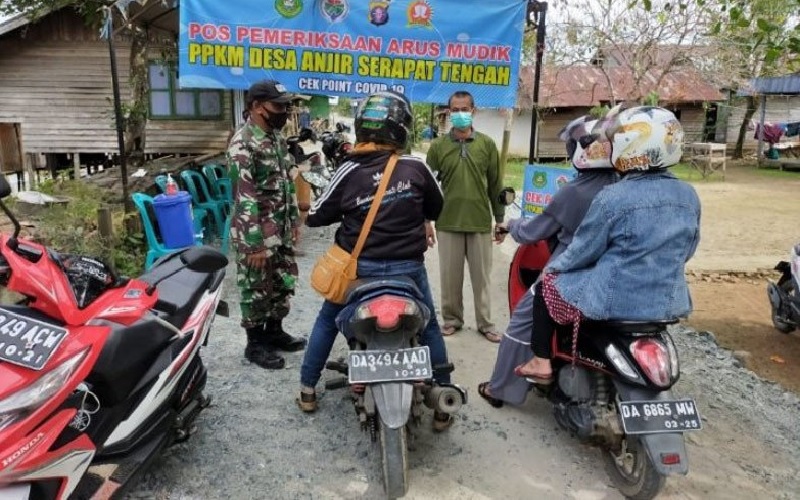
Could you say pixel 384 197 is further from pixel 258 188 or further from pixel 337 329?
pixel 258 188

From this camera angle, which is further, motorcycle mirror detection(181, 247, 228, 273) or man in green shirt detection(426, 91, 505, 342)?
man in green shirt detection(426, 91, 505, 342)

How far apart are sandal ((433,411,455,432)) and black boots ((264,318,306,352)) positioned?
1372 millimetres

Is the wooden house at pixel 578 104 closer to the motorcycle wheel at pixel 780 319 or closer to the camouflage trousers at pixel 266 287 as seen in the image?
the motorcycle wheel at pixel 780 319

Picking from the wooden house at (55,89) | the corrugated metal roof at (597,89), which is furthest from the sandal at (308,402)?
the corrugated metal roof at (597,89)

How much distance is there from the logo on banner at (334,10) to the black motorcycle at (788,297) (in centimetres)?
424

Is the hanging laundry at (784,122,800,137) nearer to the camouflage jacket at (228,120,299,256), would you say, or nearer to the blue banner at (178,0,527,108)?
the blue banner at (178,0,527,108)

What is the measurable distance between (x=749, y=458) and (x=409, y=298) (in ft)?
6.55

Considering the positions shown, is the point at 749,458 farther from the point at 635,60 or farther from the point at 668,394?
the point at 635,60

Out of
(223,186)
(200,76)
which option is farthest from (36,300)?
(223,186)

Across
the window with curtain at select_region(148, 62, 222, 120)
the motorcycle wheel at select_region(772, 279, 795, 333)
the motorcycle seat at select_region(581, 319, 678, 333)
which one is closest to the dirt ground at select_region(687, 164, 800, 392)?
the motorcycle wheel at select_region(772, 279, 795, 333)

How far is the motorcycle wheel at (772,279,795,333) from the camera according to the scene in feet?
16.6

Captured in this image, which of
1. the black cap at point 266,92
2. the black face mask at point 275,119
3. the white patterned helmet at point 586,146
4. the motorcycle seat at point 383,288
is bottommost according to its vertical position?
the motorcycle seat at point 383,288

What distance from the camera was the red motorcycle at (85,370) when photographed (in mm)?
1842

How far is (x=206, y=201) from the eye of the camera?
23.7ft
